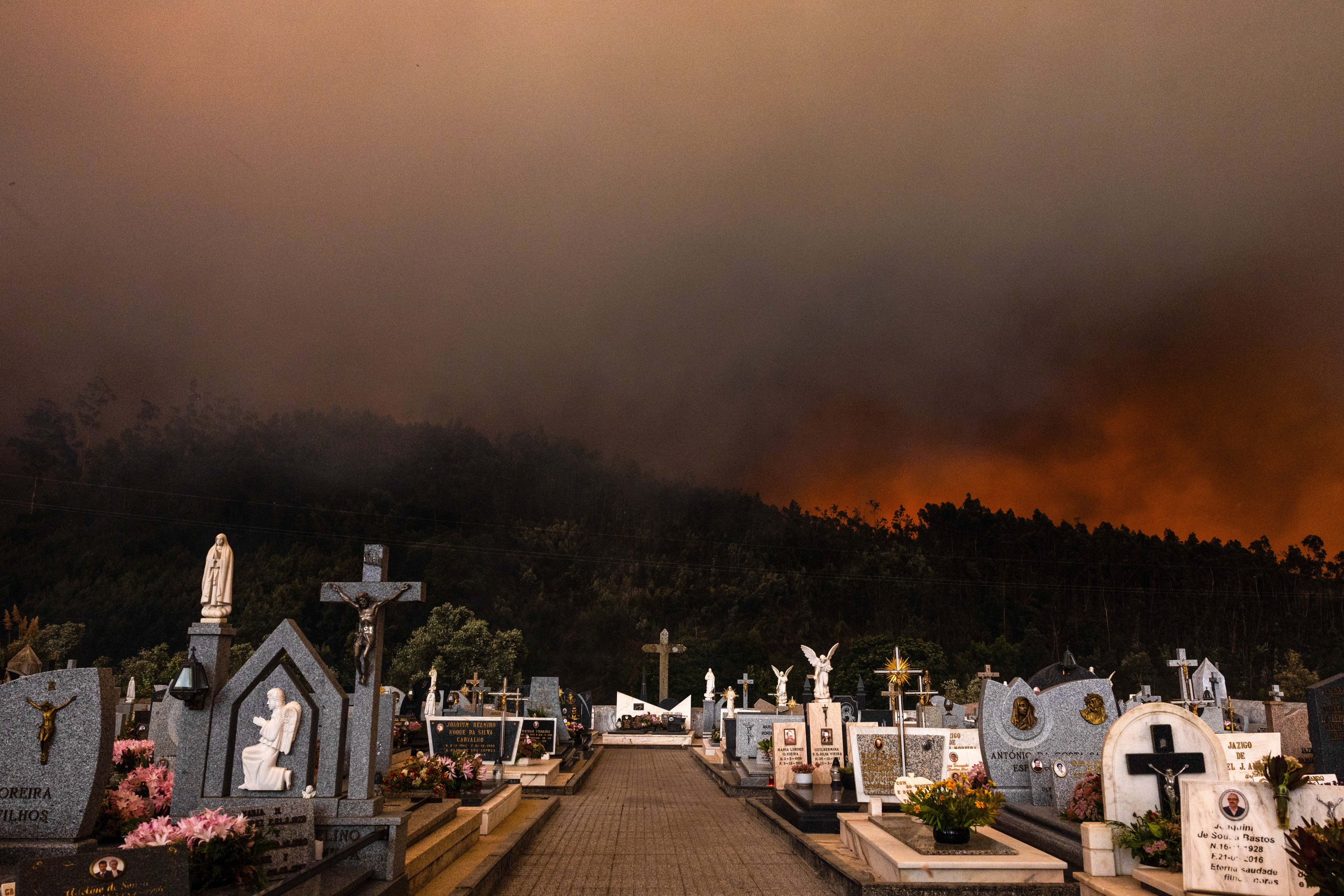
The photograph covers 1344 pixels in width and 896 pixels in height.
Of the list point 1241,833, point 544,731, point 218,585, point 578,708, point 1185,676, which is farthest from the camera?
point 578,708

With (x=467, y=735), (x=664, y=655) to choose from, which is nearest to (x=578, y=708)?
(x=664, y=655)

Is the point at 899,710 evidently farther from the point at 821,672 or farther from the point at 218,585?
the point at 218,585

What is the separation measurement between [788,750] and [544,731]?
6.86 m

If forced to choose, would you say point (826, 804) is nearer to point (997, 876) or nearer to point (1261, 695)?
point (997, 876)

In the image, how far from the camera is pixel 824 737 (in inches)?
551

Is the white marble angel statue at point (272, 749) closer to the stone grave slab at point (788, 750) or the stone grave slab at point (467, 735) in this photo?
the stone grave slab at point (467, 735)

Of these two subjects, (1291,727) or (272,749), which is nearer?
(272,749)

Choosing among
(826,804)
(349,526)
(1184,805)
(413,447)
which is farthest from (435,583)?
(1184,805)

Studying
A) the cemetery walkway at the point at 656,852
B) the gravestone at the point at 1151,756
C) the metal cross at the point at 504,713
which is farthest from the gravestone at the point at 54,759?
the metal cross at the point at 504,713

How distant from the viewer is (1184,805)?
18.4ft

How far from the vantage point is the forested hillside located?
6550 centimetres

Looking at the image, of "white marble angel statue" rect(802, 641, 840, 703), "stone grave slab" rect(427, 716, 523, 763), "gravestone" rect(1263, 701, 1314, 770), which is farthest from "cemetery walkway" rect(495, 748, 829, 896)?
"gravestone" rect(1263, 701, 1314, 770)

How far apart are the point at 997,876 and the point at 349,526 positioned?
81.7 m

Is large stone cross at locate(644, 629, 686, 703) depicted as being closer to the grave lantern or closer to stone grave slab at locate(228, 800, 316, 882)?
the grave lantern
